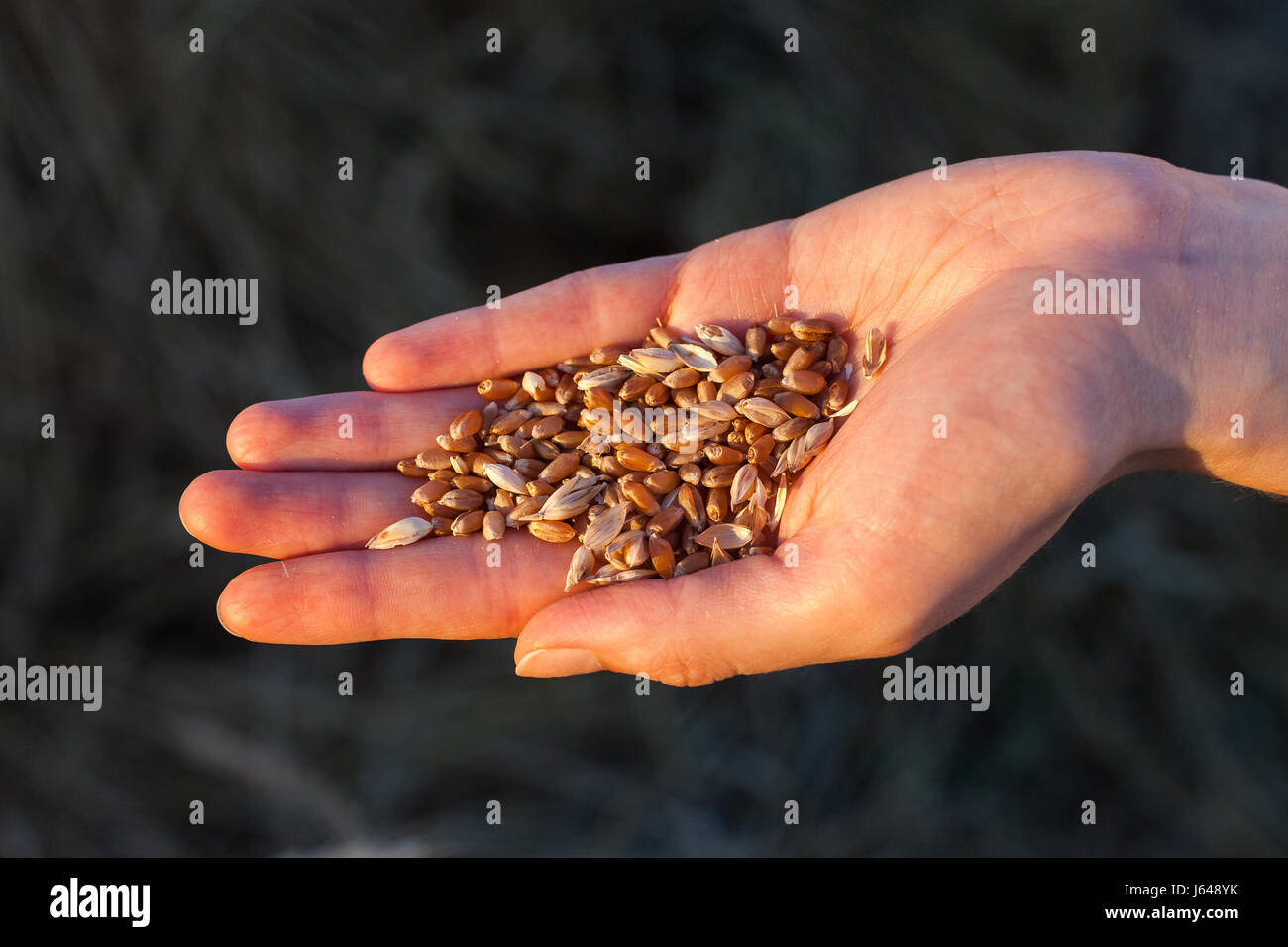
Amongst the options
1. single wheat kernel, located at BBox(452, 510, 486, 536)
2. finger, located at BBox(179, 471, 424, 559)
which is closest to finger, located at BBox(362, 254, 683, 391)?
finger, located at BBox(179, 471, 424, 559)

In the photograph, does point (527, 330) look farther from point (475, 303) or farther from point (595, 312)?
point (475, 303)

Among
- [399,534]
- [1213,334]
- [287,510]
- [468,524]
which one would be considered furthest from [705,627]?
[1213,334]

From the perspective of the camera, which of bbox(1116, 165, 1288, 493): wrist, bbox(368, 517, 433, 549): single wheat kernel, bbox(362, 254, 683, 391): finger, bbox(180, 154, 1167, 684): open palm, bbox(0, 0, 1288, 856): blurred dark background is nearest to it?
bbox(180, 154, 1167, 684): open palm

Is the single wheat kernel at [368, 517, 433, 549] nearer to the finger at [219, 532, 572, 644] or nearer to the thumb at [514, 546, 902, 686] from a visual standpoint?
the finger at [219, 532, 572, 644]

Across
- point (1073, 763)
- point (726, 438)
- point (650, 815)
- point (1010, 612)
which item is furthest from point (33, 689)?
point (1073, 763)

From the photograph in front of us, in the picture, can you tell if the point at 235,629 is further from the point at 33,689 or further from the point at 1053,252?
the point at 1053,252

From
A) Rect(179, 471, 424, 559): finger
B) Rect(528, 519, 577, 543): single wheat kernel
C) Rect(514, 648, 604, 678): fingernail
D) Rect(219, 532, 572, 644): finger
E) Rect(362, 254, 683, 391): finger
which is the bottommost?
Rect(514, 648, 604, 678): fingernail

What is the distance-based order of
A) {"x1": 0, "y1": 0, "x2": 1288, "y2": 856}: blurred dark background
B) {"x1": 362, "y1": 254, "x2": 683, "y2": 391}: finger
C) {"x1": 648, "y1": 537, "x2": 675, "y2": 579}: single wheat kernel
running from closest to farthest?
1. {"x1": 648, "y1": 537, "x2": 675, "y2": 579}: single wheat kernel
2. {"x1": 362, "y1": 254, "x2": 683, "y2": 391}: finger
3. {"x1": 0, "y1": 0, "x2": 1288, "y2": 856}: blurred dark background
